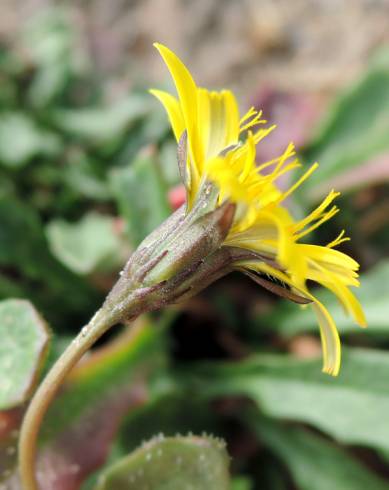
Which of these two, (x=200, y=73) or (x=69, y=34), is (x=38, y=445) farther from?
(x=200, y=73)

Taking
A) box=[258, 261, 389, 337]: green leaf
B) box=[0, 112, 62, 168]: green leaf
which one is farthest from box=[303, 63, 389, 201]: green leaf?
box=[0, 112, 62, 168]: green leaf

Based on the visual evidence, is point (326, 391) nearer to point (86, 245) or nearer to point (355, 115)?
point (86, 245)

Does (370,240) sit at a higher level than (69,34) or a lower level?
lower

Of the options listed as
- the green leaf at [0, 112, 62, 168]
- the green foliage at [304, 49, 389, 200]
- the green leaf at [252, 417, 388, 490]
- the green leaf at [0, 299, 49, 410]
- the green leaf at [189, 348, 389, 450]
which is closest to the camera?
the green leaf at [0, 299, 49, 410]

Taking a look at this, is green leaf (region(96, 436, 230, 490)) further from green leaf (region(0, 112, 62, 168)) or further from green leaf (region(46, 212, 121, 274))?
green leaf (region(0, 112, 62, 168))

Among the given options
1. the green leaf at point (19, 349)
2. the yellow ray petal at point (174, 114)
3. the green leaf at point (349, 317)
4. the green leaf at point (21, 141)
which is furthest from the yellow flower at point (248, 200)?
the green leaf at point (21, 141)

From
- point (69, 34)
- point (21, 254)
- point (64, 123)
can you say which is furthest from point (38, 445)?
point (69, 34)

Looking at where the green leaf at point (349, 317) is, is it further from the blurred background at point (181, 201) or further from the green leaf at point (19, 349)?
the green leaf at point (19, 349)
